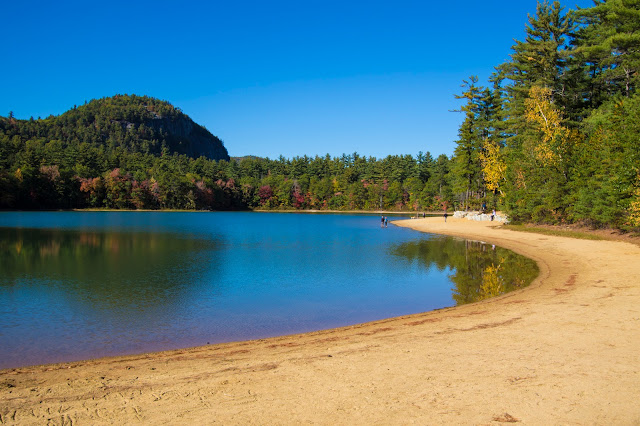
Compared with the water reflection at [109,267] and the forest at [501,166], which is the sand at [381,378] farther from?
the forest at [501,166]

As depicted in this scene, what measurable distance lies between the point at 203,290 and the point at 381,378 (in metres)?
11.1

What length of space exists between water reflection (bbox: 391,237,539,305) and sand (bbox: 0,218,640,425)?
16.5 feet

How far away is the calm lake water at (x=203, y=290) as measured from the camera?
34.3 feet

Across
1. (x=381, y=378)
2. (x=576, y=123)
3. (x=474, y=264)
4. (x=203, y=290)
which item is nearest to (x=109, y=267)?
(x=203, y=290)

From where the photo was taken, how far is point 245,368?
23.5 ft

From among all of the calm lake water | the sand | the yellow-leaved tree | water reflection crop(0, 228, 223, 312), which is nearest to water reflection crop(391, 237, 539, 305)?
the calm lake water

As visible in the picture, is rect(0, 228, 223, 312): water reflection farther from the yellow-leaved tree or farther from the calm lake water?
the yellow-leaved tree

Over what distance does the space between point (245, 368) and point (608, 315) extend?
8.53m

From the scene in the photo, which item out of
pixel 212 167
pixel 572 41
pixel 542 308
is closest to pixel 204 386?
pixel 542 308

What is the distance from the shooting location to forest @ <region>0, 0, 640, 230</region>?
27.5m

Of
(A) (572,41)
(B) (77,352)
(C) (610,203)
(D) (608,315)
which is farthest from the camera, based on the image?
(A) (572,41)

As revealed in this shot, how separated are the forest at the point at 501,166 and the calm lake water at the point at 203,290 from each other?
9.13 metres

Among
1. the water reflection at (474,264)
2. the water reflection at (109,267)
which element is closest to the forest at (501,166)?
the water reflection at (474,264)

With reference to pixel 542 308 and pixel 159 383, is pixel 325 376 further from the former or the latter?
pixel 542 308
